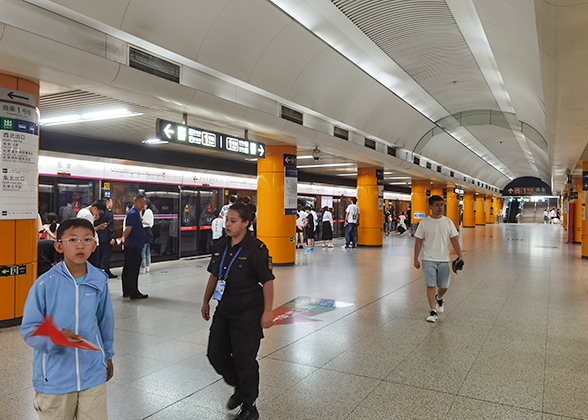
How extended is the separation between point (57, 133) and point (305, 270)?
20.9ft

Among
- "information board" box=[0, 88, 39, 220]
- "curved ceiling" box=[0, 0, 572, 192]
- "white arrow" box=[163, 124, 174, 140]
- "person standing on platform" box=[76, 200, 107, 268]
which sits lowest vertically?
"person standing on platform" box=[76, 200, 107, 268]

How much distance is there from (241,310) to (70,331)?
4.30 ft

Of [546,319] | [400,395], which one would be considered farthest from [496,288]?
[400,395]

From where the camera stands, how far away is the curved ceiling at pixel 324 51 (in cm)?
547

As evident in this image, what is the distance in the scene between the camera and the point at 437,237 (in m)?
5.84

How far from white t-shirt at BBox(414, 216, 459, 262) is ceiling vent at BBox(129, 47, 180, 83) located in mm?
4204

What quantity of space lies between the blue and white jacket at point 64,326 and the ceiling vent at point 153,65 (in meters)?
4.47

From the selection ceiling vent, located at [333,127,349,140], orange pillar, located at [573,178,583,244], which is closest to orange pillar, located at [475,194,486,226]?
orange pillar, located at [573,178,583,244]

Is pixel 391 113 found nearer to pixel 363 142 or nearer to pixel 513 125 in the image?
pixel 363 142

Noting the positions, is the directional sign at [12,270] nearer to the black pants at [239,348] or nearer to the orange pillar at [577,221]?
the black pants at [239,348]

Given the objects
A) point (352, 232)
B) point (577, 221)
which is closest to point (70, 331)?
point (352, 232)

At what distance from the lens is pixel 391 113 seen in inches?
504

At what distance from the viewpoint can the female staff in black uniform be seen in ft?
9.91

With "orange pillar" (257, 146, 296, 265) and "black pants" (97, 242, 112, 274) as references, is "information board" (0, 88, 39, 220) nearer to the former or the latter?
"black pants" (97, 242, 112, 274)
